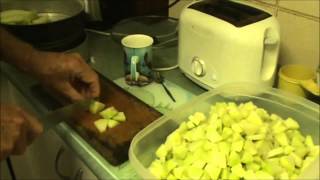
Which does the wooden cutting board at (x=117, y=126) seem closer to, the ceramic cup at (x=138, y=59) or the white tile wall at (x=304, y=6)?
the ceramic cup at (x=138, y=59)

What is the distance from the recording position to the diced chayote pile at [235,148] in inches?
21.8

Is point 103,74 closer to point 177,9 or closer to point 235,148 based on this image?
point 177,9

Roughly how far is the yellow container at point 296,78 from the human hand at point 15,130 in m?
0.47

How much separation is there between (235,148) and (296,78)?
0.27 meters

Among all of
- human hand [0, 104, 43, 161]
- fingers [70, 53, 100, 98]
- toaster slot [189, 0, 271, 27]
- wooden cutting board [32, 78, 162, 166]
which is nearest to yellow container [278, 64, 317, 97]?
toaster slot [189, 0, 271, 27]

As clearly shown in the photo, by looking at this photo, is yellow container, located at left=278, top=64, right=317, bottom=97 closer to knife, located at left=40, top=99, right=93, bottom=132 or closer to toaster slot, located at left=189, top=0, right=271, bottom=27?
toaster slot, located at left=189, top=0, right=271, bottom=27

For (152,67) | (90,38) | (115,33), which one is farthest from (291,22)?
(90,38)

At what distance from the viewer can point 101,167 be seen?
0.65 m

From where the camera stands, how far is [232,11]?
0.75 metres

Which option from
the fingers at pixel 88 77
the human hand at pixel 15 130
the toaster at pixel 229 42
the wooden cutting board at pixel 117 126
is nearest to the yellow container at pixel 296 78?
the toaster at pixel 229 42

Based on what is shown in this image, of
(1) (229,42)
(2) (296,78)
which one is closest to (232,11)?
(1) (229,42)

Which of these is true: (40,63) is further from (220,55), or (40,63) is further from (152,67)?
(220,55)

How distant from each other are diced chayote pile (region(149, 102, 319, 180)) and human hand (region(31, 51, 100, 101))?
224 millimetres

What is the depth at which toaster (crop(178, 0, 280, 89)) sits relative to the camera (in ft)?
2.27
